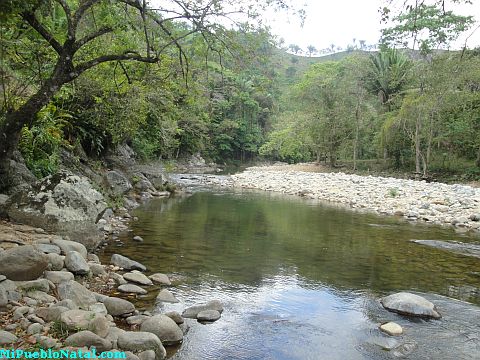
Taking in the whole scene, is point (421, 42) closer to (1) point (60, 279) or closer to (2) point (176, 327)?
(2) point (176, 327)

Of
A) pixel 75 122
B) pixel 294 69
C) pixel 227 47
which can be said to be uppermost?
pixel 294 69

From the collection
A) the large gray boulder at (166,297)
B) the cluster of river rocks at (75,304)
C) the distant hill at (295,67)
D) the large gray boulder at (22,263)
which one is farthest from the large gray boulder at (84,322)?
the distant hill at (295,67)

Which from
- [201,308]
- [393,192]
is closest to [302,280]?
[201,308]

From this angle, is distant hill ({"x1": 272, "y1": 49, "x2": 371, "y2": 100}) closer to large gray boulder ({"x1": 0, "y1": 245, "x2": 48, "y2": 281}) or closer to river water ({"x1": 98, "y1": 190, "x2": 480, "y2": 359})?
river water ({"x1": 98, "y1": 190, "x2": 480, "y2": 359})

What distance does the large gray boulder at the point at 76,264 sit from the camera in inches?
247

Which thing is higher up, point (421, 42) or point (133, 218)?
point (421, 42)

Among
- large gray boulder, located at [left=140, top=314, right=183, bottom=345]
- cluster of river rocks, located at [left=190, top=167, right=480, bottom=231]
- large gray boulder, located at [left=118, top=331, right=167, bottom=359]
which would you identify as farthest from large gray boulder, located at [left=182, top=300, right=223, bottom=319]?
cluster of river rocks, located at [left=190, top=167, right=480, bottom=231]

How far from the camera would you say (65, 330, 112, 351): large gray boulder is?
153 inches

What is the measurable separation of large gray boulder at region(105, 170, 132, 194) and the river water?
1527 millimetres

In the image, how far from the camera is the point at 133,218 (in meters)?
12.2

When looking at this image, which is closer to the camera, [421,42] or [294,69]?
[421,42]

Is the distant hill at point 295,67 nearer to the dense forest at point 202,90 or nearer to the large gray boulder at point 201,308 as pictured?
the dense forest at point 202,90

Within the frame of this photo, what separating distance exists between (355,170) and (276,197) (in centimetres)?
1430

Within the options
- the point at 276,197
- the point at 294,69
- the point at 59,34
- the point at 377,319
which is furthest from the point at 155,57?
the point at 294,69
